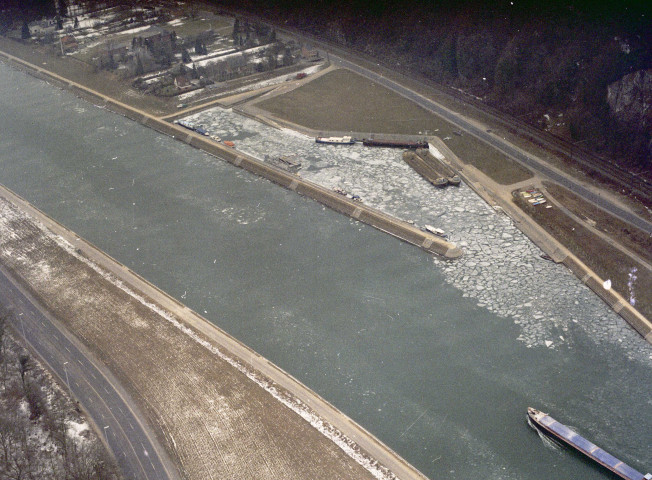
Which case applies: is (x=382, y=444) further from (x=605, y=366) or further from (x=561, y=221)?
(x=561, y=221)

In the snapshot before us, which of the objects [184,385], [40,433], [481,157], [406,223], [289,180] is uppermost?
[481,157]

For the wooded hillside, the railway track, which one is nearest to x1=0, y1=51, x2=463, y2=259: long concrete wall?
the railway track

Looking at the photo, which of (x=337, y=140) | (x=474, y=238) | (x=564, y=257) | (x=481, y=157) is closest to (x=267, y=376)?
(x=474, y=238)

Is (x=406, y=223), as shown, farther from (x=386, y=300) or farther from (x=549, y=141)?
(x=549, y=141)

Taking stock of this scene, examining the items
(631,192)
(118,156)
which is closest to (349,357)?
(631,192)

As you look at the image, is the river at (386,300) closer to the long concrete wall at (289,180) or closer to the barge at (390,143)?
the long concrete wall at (289,180)

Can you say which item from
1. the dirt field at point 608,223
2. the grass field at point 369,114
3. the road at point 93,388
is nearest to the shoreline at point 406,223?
the grass field at point 369,114
